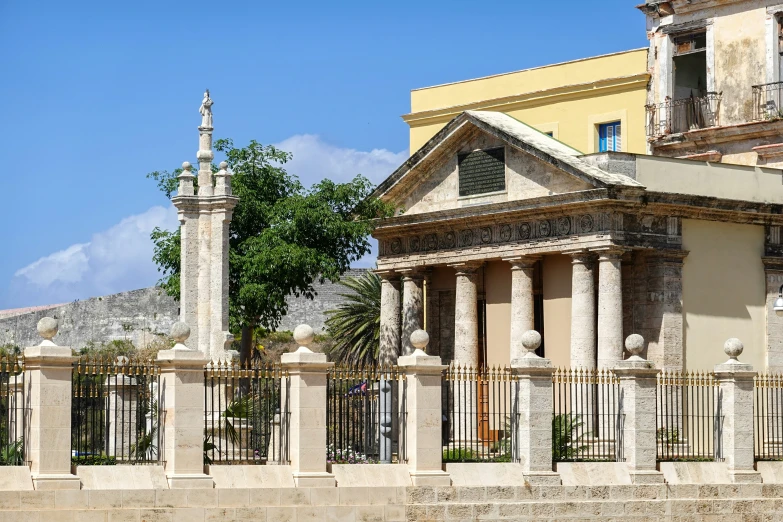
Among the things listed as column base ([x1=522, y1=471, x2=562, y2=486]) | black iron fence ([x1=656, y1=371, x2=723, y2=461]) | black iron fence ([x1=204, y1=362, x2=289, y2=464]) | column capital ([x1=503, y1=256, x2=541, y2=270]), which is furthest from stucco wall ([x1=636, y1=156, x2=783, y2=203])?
black iron fence ([x1=204, y1=362, x2=289, y2=464])

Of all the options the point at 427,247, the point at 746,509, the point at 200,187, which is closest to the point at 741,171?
the point at 427,247

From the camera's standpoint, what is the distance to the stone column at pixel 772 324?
1312 inches

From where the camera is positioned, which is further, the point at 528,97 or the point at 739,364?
the point at 528,97

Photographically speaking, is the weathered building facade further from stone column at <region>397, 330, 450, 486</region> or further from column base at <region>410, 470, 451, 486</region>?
column base at <region>410, 470, 451, 486</region>

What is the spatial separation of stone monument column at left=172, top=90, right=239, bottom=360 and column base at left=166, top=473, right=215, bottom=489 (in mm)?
6046

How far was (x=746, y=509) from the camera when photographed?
83.9 feet

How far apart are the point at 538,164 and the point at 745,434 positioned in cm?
898

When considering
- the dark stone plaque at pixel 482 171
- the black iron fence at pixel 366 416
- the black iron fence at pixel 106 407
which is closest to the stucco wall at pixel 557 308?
the dark stone plaque at pixel 482 171

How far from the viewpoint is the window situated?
128ft

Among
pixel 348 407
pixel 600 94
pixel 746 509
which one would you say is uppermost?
pixel 600 94

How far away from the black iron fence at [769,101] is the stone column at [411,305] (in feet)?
28.3

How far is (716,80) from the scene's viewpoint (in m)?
37.7

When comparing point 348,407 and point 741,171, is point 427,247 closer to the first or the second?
point 741,171

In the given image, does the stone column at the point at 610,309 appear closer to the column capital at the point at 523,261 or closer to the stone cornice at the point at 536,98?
the column capital at the point at 523,261
